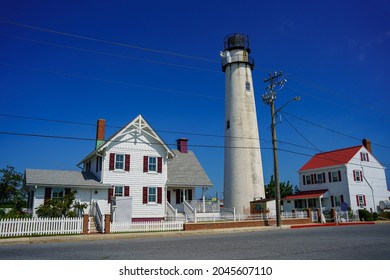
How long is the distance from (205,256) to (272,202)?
72.0 ft

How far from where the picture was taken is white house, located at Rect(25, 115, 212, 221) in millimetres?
24484

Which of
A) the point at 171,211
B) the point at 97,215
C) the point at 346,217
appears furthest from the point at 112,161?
the point at 346,217

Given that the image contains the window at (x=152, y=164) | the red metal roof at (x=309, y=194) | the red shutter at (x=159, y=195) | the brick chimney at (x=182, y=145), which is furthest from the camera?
the red metal roof at (x=309, y=194)

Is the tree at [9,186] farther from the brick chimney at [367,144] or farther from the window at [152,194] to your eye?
the brick chimney at [367,144]

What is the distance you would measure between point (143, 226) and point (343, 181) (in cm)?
2795

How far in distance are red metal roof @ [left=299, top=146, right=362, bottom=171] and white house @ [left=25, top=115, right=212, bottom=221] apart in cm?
1993

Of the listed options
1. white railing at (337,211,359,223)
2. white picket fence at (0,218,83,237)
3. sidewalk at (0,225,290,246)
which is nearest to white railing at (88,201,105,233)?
white picket fence at (0,218,83,237)

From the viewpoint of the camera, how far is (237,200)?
1233 inches

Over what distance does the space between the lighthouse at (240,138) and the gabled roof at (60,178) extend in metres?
12.2

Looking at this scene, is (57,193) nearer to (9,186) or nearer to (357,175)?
(9,186)

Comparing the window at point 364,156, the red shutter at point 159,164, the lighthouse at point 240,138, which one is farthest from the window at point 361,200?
the red shutter at point 159,164

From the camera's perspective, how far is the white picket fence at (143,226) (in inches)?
829
